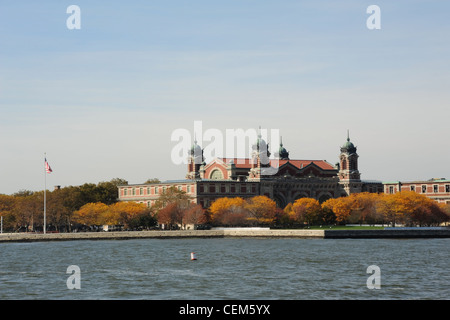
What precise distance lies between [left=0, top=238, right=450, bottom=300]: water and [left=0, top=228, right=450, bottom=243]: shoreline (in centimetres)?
2411

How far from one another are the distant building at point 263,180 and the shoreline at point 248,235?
2970 cm

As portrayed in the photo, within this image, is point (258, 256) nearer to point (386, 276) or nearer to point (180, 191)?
point (386, 276)

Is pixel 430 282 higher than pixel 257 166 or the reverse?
the reverse

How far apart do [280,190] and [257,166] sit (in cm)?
716

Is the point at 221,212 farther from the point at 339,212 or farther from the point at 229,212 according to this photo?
the point at 339,212

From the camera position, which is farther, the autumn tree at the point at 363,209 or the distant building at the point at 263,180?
the distant building at the point at 263,180

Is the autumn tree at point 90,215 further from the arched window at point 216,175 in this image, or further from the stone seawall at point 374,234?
the stone seawall at point 374,234

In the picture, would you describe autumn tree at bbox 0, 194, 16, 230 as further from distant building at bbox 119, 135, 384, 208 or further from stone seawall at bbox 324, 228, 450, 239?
stone seawall at bbox 324, 228, 450, 239

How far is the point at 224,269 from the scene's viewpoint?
65625 mm

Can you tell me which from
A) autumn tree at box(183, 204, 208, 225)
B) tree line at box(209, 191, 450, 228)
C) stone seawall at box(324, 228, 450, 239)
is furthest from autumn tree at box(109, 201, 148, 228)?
stone seawall at box(324, 228, 450, 239)

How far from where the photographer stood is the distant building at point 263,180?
162 meters

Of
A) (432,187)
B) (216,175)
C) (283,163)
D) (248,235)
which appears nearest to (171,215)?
(248,235)


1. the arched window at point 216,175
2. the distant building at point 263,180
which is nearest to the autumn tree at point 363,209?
the distant building at point 263,180
